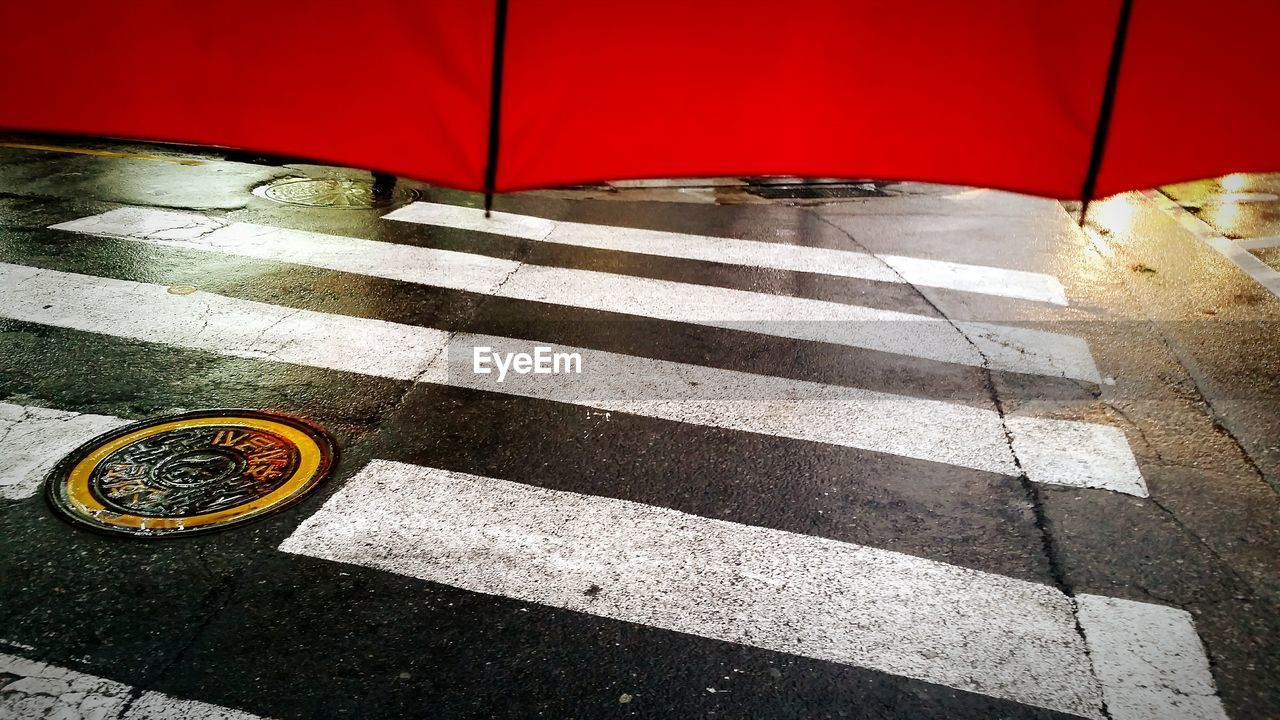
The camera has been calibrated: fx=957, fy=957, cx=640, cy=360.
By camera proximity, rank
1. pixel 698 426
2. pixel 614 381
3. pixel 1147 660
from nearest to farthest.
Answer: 1. pixel 1147 660
2. pixel 698 426
3. pixel 614 381

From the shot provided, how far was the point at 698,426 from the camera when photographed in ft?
15.1

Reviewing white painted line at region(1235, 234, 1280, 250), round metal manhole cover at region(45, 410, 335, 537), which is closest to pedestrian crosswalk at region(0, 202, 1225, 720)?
round metal manhole cover at region(45, 410, 335, 537)

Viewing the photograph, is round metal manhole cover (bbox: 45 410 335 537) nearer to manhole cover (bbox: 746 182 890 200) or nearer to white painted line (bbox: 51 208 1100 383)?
white painted line (bbox: 51 208 1100 383)

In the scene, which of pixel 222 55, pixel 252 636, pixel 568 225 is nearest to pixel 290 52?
pixel 222 55

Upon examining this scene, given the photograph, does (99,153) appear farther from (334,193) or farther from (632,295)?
(632,295)

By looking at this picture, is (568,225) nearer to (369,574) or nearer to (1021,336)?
(1021,336)

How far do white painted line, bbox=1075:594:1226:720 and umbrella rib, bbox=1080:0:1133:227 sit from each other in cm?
181

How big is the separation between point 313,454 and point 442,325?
171cm

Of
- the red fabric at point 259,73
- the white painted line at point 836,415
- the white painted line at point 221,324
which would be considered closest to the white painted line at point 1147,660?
the white painted line at point 836,415

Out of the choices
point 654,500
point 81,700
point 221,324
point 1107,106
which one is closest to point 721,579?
point 654,500

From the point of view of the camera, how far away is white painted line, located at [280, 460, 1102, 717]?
3055 millimetres

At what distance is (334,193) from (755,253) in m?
3.81

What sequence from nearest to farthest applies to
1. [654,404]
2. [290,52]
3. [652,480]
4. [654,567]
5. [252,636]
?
1. [290,52]
2. [252,636]
3. [654,567]
4. [652,480]
5. [654,404]

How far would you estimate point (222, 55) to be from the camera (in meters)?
1.63
